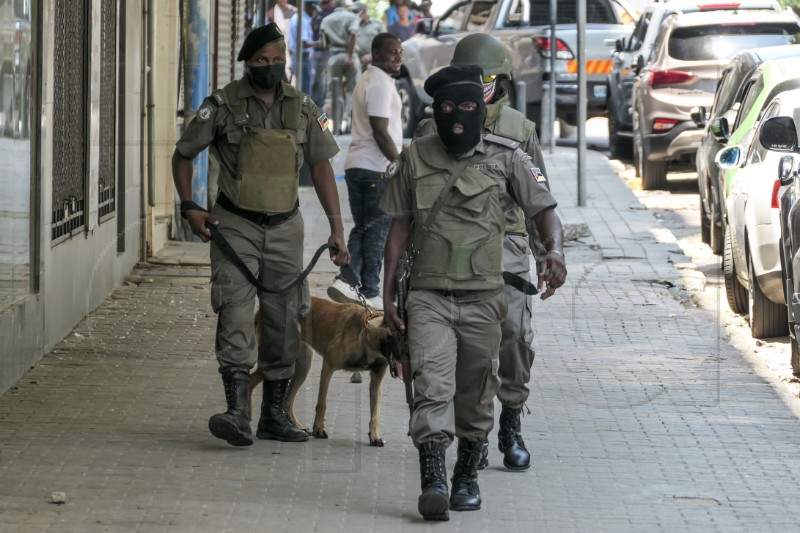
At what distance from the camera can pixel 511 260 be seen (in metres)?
6.44

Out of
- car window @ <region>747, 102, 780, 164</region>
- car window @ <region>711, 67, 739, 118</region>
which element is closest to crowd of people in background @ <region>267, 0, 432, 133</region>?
car window @ <region>711, 67, 739, 118</region>

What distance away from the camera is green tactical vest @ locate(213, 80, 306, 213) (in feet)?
22.6

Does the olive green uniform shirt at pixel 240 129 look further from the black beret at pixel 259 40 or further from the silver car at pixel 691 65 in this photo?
the silver car at pixel 691 65

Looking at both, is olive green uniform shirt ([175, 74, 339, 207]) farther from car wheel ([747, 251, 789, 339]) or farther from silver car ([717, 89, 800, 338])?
car wheel ([747, 251, 789, 339])

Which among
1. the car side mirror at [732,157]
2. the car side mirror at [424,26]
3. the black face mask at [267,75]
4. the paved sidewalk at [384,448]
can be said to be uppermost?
the car side mirror at [424,26]

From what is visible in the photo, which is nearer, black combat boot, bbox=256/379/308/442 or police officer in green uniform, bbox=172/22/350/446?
police officer in green uniform, bbox=172/22/350/446

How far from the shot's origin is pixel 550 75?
20938mm

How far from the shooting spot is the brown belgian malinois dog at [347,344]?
6.90 meters

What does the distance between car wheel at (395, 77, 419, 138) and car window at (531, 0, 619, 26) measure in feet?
6.96

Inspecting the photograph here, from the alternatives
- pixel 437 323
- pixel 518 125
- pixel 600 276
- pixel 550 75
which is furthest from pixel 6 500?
pixel 550 75

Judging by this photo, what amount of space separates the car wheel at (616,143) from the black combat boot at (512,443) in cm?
1509

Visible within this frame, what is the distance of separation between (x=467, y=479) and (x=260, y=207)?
1.73 metres

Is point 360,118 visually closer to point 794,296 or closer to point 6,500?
point 794,296

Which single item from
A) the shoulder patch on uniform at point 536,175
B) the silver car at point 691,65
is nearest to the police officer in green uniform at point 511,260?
the shoulder patch on uniform at point 536,175
